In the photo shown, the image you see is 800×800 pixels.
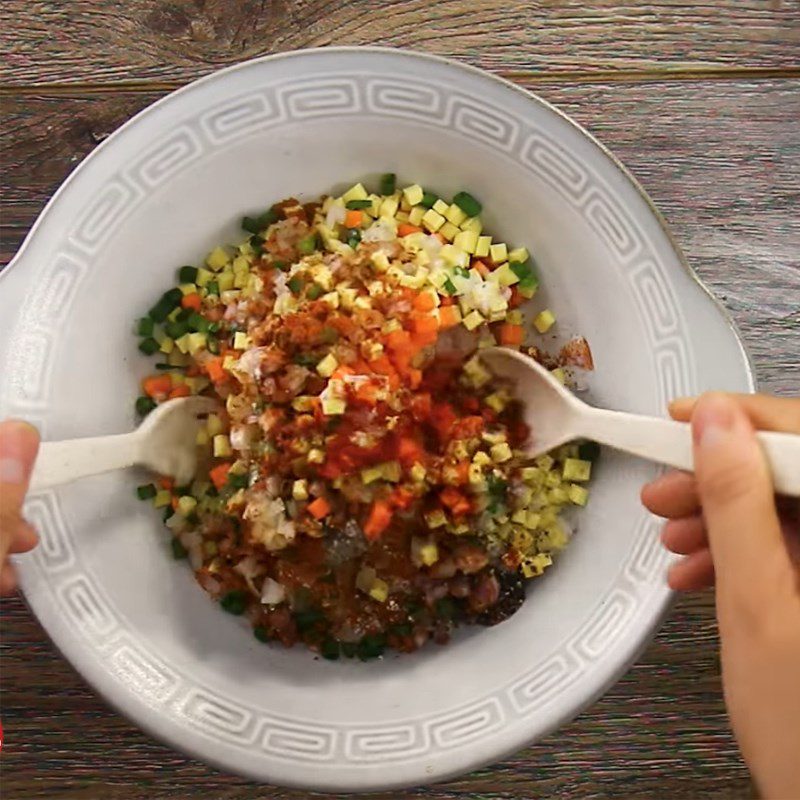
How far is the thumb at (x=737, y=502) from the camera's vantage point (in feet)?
3.21

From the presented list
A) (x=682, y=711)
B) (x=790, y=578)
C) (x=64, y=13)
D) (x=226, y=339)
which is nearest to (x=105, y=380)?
(x=226, y=339)

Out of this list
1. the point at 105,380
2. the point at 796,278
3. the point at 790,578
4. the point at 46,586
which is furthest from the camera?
the point at 796,278

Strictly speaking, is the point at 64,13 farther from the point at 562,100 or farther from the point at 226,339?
the point at 562,100

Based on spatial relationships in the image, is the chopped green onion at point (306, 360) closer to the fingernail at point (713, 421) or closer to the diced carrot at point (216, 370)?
the diced carrot at point (216, 370)

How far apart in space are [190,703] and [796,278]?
1270mm

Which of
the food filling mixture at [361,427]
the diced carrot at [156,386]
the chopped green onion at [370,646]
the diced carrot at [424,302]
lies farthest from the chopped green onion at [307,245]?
the chopped green onion at [370,646]

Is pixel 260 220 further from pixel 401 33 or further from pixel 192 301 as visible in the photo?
pixel 401 33

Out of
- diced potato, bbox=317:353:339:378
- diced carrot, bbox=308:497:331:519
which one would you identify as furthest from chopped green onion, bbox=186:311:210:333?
diced carrot, bbox=308:497:331:519

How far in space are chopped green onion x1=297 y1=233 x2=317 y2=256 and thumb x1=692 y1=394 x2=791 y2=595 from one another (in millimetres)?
702

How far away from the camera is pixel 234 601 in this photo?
1508 millimetres

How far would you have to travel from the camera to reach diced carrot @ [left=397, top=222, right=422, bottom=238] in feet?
4.93

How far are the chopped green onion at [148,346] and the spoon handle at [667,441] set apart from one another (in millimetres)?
722

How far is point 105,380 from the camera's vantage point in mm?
1479

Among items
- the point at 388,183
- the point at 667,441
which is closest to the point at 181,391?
the point at 388,183
